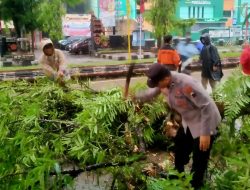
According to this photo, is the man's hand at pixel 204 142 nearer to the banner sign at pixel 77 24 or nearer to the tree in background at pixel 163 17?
the tree in background at pixel 163 17

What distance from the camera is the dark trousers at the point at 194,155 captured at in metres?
3.52

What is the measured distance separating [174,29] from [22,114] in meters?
22.2

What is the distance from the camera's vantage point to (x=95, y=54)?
28359 mm

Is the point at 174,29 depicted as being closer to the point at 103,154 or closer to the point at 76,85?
the point at 76,85

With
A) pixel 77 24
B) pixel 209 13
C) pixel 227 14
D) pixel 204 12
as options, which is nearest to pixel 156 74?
pixel 77 24

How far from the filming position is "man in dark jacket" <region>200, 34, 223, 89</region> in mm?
8992

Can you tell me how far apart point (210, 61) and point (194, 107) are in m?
6.03

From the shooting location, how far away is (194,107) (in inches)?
132

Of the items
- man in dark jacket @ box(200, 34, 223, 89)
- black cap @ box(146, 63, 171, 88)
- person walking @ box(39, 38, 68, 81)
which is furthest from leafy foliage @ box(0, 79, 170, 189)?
man in dark jacket @ box(200, 34, 223, 89)

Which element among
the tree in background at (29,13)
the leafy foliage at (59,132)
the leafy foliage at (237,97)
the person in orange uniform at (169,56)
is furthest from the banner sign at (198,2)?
the leafy foliage at (237,97)

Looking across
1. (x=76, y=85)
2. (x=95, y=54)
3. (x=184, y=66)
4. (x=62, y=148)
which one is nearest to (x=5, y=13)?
(x=95, y=54)

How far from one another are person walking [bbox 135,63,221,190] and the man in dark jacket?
563 cm

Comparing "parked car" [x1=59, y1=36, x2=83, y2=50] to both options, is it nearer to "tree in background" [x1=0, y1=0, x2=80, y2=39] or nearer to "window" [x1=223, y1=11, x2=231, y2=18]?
"tree in background" [x1=0, y1=0, x2=80, y2=39]

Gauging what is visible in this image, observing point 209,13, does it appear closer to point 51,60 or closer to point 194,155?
point 51,60
